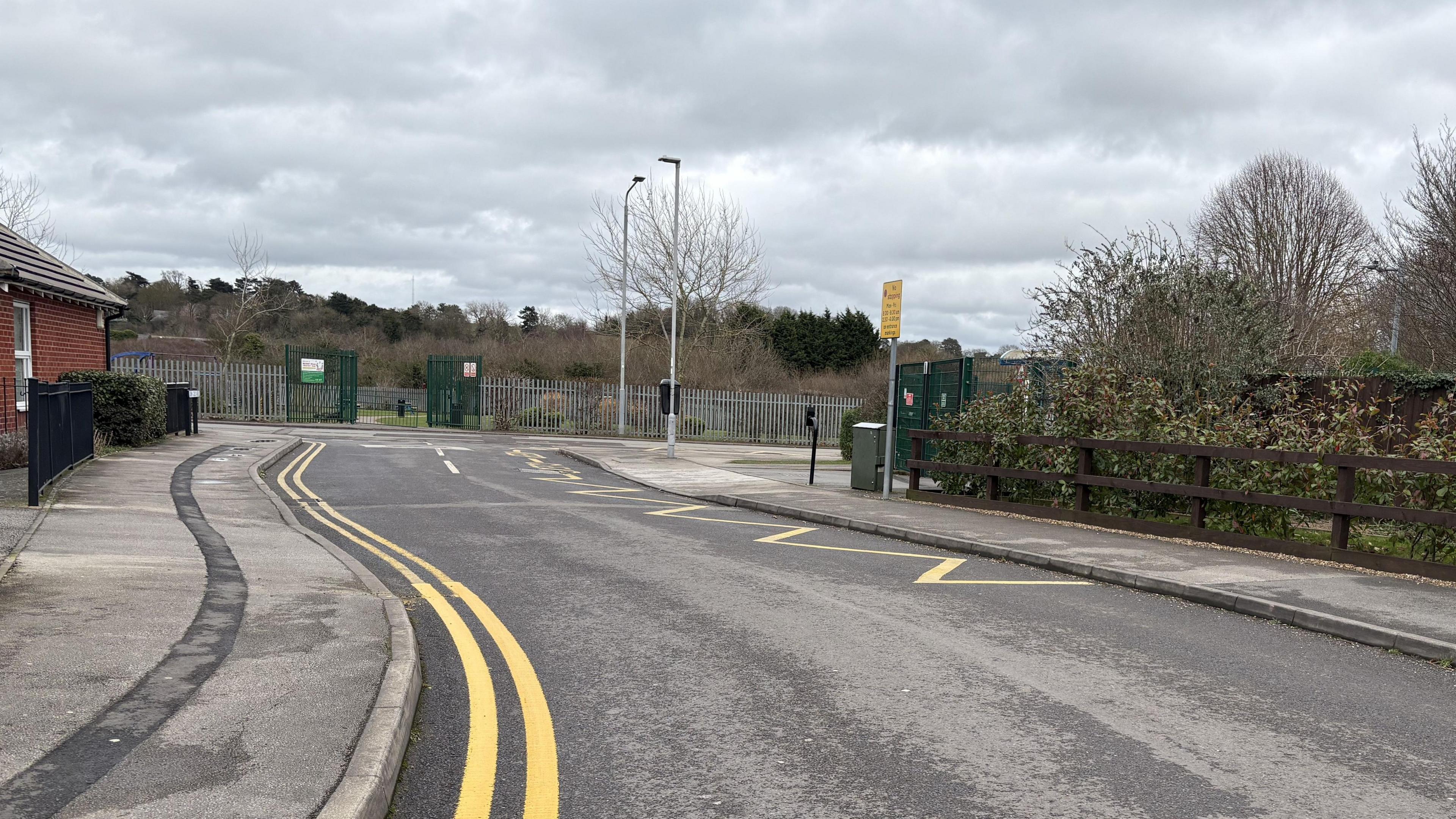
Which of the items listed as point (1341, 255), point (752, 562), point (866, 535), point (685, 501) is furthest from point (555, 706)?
point (1341, 255)

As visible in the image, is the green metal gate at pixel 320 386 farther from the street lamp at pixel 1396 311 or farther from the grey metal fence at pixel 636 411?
the street lamp at pixel 1396 311

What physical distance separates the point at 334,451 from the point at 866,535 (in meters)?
15.2

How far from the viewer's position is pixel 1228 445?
1122 centimetres

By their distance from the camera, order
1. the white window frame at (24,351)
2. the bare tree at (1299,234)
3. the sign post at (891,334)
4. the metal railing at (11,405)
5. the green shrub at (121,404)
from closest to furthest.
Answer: the sign post at (891,334) → the metal railing at (11,405) → the white window frame at (24,351) → the green shrub at (121,404) → the bare tree at (1299,234)

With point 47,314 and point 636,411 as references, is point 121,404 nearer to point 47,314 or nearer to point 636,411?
point 47,314

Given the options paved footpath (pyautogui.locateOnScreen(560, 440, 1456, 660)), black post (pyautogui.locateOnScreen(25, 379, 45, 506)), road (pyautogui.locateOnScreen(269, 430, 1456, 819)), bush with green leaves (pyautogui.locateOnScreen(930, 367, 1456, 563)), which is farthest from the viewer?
black post (pyautogui.locateOnScreen(25, 379, 45, 506))

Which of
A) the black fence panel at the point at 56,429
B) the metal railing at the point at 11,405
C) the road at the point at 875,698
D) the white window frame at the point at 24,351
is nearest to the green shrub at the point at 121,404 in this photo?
the white window frame at the point at 24,351

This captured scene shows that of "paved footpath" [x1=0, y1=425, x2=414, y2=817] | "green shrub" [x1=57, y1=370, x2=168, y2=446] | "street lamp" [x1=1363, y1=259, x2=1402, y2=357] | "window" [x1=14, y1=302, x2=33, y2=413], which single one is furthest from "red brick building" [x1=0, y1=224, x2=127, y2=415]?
"street lamp" [x1=1363, y1=259, x2=1402, y2=357]

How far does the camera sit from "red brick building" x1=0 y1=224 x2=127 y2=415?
671 inches

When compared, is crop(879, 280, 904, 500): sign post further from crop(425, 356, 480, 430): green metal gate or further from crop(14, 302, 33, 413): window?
crop(425, 356, 480, 430): green metal gate

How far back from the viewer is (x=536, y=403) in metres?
37.0

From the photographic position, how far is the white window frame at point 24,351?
17.6m

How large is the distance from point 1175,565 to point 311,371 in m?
33.7

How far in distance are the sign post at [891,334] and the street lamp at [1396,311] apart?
14385mm
